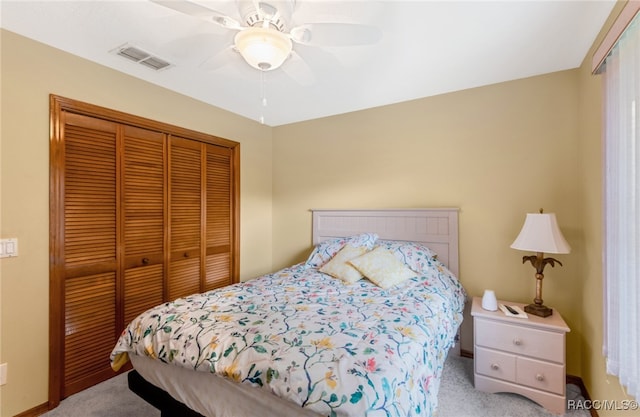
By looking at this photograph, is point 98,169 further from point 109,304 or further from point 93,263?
point 109,304

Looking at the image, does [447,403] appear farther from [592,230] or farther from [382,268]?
[592,230]

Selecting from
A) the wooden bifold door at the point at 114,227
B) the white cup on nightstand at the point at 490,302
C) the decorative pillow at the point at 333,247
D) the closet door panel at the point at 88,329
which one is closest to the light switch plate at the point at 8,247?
the wooden bifold door at the point at 114,227

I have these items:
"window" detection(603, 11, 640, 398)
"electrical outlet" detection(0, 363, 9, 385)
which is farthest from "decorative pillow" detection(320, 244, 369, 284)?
"electrical outlet" detection(0, 363, 9, 385)

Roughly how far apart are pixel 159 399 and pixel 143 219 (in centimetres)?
156

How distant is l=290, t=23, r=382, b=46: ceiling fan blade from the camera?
1444mm

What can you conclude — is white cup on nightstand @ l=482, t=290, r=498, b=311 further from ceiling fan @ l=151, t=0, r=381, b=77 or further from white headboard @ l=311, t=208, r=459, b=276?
ceiling fan @ l=151, t=0, r=381, b=77

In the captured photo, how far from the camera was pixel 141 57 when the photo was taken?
7.10 ft

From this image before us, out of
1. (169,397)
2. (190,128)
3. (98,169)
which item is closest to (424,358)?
(169,397)

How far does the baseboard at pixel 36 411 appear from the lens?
6.18 ft

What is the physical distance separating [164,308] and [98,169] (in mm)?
1377

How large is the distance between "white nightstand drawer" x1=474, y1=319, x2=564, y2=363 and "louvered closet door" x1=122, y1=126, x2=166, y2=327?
2793 mm

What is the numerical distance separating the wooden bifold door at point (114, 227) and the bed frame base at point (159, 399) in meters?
0.88

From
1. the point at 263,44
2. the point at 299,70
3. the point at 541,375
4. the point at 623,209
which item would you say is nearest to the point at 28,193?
the point at 263,44

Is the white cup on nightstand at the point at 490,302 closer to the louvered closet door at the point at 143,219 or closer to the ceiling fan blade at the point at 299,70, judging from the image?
the ceiling fan blade at the point at 299,70
